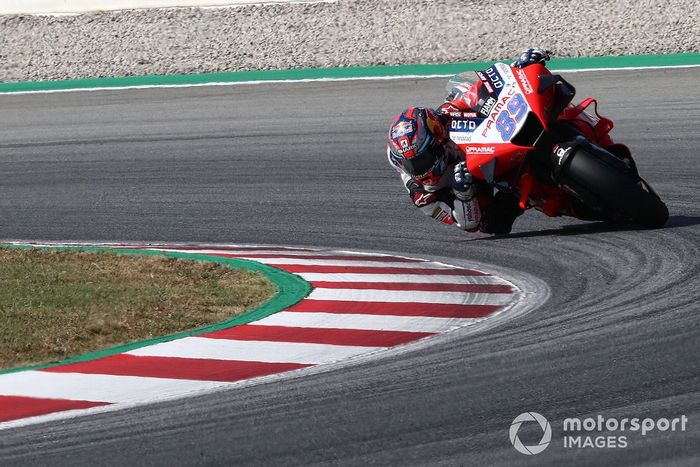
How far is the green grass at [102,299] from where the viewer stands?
686cm

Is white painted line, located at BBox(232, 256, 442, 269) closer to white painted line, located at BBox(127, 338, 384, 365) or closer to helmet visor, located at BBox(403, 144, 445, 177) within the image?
helmet visor, located at BBox(403, 144, 445, 177)

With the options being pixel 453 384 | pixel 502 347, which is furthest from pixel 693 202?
pixel 453 384

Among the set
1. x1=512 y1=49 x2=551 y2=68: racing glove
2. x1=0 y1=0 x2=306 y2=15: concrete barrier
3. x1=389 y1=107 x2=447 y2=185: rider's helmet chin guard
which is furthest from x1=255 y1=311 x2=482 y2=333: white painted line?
x1=0 y1=0 x2=306 y2=15: concrete barrier

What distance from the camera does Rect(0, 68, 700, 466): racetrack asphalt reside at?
5.00 meters

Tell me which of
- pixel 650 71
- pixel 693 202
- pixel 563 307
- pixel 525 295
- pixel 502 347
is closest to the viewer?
pixel 502 347

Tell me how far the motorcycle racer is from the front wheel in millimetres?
776

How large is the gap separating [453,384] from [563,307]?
5.44 feet

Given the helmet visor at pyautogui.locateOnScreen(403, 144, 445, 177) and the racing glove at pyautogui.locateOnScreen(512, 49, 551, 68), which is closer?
the helmet visor at pyautogui.locateOnScreen(403, 144, 445, 177)

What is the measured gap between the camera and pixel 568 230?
939 cm

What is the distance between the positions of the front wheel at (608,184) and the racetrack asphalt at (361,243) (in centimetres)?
24

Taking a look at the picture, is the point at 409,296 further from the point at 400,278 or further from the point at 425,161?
the point at 425,161

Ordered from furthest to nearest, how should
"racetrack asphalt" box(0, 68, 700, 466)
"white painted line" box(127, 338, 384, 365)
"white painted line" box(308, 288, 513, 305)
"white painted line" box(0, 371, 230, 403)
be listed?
"white painted line" box(308, 288, 513, 305) < "white painted line" box(127, 338, 384, 365) < "white painted line" box(0, 371, 230, 403) < "racetrack asphalt" box(0, 68, 700, 466)

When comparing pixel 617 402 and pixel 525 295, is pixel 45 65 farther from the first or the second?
pixel 617 402

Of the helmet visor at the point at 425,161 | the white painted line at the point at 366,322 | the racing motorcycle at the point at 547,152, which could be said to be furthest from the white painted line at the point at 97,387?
the racing motorcycle at the point at 547,152
